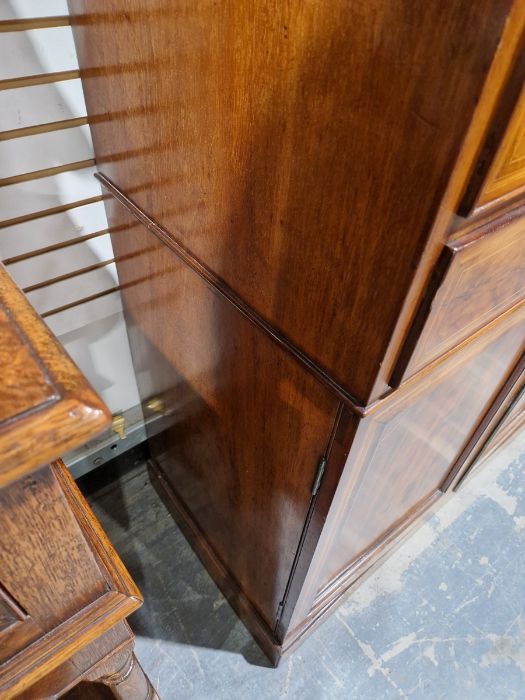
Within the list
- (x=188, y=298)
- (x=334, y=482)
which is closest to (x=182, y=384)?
(x=188, y=298)

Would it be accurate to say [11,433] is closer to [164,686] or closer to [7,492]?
[7,492]

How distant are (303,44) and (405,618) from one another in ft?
4.33

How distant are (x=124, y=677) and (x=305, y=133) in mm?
684

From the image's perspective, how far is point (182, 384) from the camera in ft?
3.08

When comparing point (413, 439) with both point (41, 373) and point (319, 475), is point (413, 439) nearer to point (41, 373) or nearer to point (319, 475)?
point (319, 475)

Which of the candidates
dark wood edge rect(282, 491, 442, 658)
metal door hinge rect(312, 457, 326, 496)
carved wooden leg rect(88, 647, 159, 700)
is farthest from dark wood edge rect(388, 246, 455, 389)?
dark wood edge rect(282, 491, 442, 658)

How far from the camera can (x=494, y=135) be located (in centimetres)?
34

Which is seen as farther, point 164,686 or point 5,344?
point 164,686

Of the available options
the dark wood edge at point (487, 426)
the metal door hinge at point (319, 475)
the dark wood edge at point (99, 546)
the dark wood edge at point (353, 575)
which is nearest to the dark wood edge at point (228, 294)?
the metal door hinge at point (319, 475)

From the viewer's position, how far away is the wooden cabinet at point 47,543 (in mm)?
281

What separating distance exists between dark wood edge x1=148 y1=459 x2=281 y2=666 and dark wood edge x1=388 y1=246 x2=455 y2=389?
0.87 metres

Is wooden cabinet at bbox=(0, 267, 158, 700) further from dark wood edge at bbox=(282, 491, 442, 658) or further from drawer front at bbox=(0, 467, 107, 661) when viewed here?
dark wood edge at bbox=(282, 491, 442, 658)

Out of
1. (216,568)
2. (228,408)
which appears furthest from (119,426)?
(228,408)

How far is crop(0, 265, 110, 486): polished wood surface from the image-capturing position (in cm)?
27
